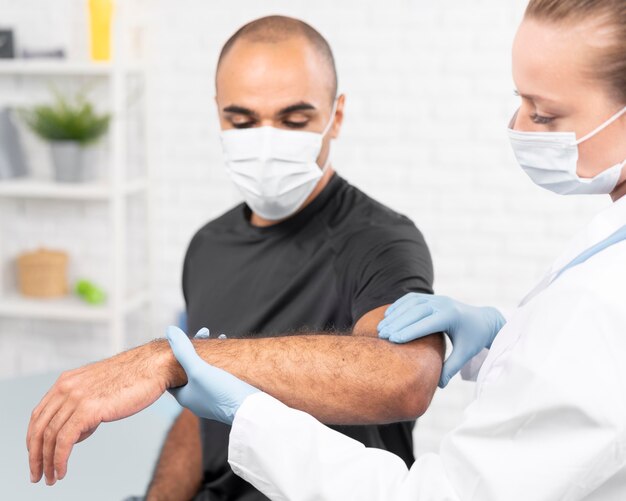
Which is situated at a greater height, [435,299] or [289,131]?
[289,131]

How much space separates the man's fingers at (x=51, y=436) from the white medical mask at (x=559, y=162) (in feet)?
2.30

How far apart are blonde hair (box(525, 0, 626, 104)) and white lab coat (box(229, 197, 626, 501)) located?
210 mm

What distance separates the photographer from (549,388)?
2.85 ft

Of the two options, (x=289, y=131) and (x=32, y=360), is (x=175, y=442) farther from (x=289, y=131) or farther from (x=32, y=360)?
(x=32, y=360)

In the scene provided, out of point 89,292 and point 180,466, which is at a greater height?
point 180,466

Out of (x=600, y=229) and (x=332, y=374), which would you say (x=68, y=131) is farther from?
(x=600, y=229)

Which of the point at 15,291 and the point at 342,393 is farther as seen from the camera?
the point at 15,291

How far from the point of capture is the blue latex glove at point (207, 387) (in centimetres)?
108

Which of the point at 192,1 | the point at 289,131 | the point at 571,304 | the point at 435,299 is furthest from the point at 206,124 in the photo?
the point at 571,304

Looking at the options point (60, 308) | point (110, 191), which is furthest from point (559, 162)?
point (60, 308)

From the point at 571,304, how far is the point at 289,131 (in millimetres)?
A: 821

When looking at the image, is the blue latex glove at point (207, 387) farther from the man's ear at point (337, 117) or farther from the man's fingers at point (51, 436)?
the man's ear at point (337, 117)

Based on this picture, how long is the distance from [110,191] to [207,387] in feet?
7.62

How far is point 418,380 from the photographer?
48.3 inches
